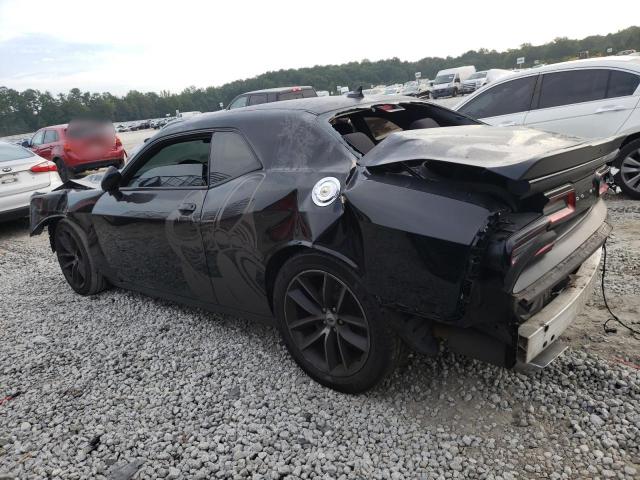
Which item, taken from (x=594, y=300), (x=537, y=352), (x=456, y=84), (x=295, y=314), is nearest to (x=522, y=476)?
(x=537, y=352)

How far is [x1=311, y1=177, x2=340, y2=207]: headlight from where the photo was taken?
8.08 ft

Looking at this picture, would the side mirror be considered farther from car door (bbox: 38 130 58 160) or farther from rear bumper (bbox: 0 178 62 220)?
car door (bbox: 38 130 58 160)

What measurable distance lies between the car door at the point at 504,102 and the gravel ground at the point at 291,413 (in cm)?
343

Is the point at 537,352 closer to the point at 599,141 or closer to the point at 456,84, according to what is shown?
the point at 599,141

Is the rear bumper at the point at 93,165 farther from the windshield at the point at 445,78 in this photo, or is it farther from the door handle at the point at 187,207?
the windshield at the point at 445,78

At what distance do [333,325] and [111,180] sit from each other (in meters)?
2.24

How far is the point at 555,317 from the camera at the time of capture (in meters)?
2.24

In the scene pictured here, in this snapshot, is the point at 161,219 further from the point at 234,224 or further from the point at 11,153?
the point at 11,153

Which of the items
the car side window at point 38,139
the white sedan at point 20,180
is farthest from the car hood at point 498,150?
the car side window at point 38,139

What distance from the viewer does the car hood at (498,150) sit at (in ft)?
6.49

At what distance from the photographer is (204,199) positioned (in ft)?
10.3

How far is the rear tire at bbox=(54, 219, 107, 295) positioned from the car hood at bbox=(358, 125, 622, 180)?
3.10m

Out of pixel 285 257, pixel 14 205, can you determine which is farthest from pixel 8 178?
pixel 285 257

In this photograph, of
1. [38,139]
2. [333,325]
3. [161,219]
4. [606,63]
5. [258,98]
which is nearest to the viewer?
[333,325]
